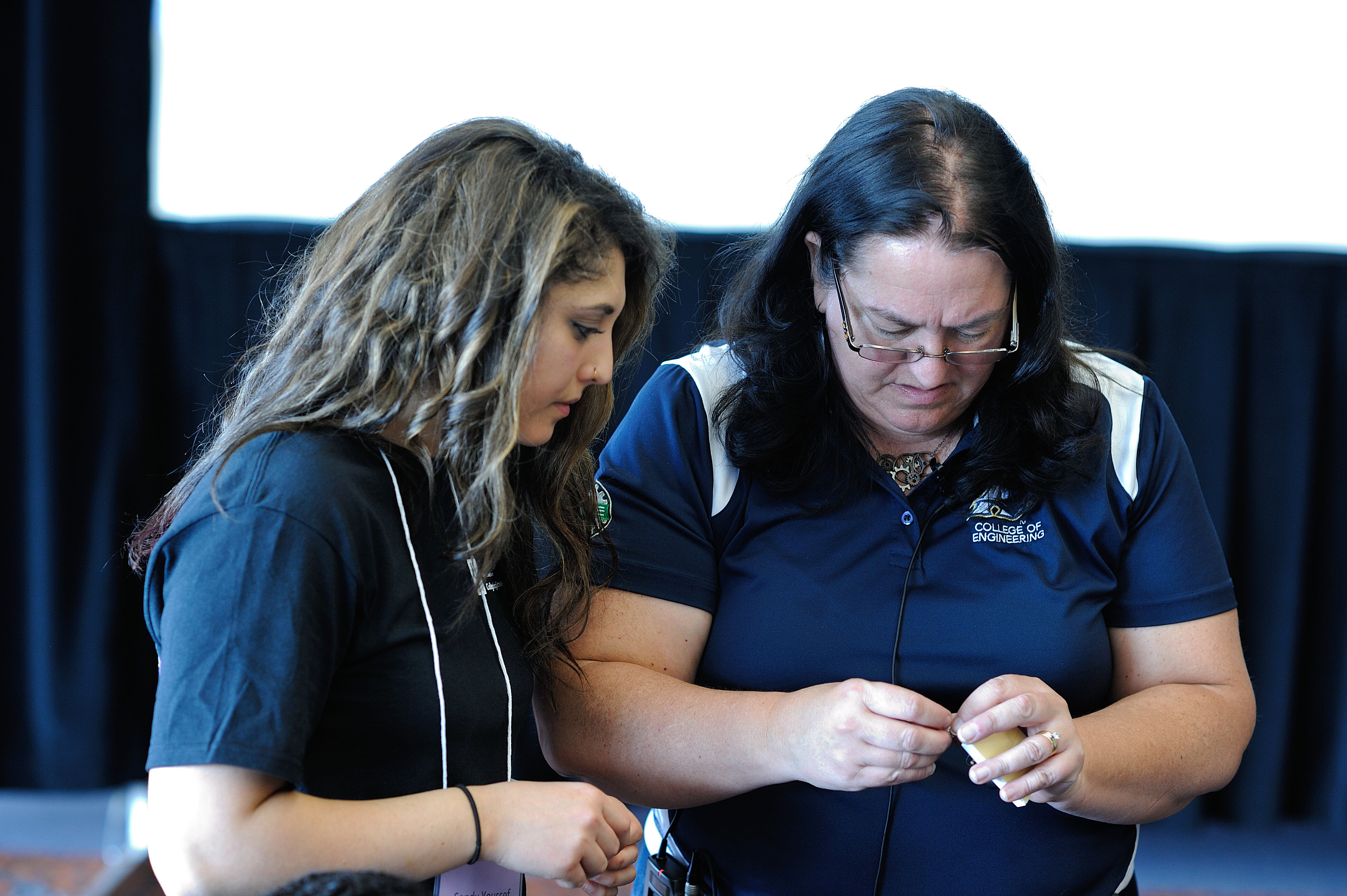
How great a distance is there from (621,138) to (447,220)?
1.76 metres

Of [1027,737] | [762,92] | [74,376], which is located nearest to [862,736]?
[1027,737]

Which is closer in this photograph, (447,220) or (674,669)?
(447,220)

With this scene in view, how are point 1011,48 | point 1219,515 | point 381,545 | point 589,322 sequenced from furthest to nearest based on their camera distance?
point 1011,48 < point 1219,515 < point 589,322 < point 381,545

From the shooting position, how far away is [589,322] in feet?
3.51

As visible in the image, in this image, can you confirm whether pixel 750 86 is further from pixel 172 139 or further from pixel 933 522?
pixel 933 522

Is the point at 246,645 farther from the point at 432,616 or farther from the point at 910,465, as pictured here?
the point at 910,465

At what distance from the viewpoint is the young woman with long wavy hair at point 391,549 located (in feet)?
2.71

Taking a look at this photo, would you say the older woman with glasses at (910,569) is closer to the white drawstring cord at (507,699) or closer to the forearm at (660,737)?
the forearm at (660,737)

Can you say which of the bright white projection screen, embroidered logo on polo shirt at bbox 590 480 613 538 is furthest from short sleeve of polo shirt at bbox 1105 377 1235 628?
the bright white projection screen

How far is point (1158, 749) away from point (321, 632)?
0.96 metres

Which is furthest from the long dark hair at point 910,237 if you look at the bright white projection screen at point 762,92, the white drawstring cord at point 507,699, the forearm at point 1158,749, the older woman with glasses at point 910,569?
the bright white projection screen at point 762,92

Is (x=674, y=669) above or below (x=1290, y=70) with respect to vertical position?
below

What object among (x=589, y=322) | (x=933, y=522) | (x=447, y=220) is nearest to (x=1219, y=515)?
(x=933, y=522)

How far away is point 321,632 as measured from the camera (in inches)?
33.7
